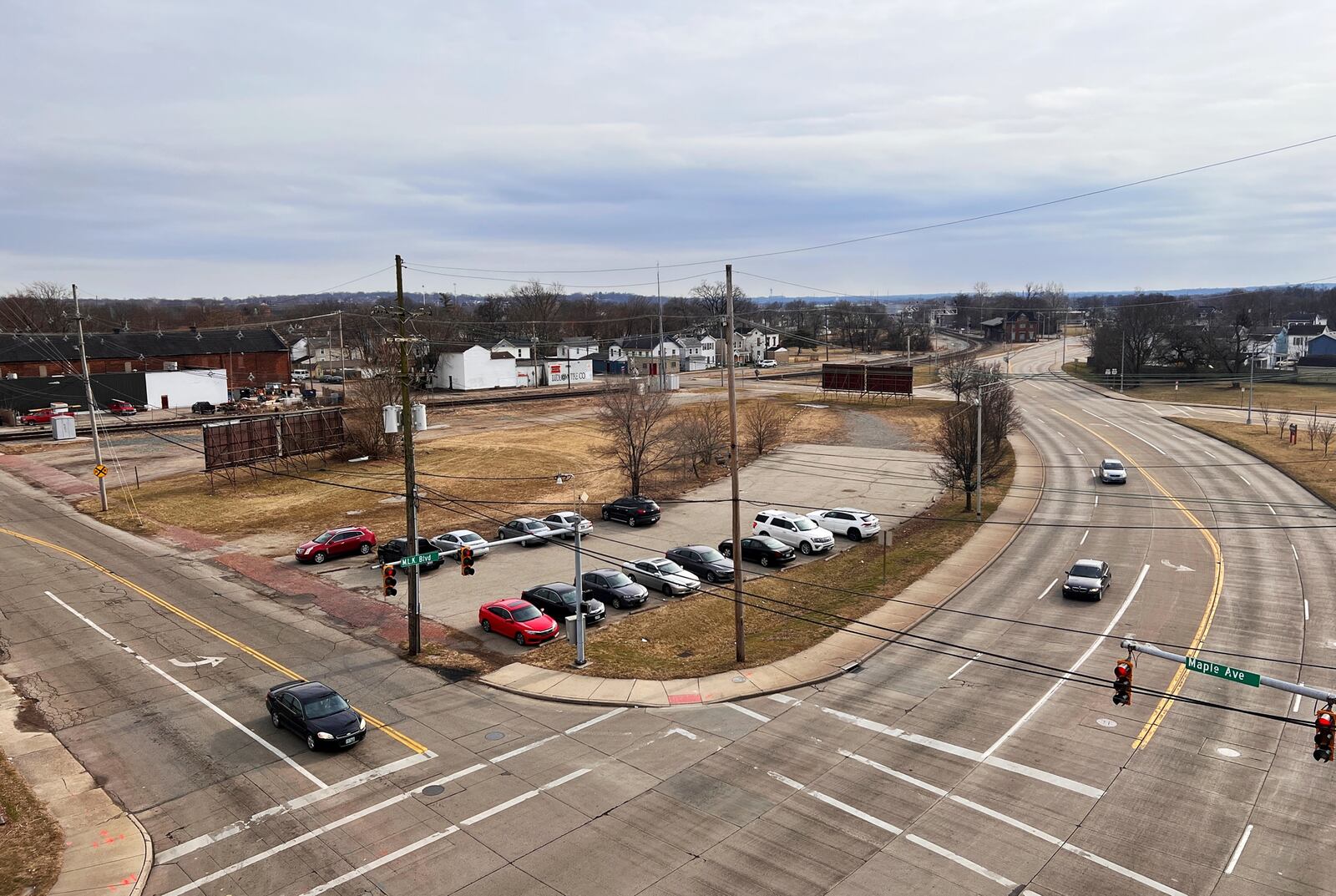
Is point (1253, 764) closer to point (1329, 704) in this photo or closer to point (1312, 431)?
point (1329, 704)

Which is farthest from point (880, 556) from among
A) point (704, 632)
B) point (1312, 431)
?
point (1312, 431)

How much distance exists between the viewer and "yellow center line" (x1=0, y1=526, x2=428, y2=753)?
71.9 feet

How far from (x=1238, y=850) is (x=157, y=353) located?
110 m

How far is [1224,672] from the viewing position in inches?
576

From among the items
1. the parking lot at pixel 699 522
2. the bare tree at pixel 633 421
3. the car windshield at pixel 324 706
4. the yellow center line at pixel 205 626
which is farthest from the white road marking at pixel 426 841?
the bare tree at pixel 633 421

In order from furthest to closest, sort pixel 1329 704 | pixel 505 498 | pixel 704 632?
pixel 505 498
pixel 704 632
pixel 1329 704

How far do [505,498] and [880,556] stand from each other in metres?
23.7

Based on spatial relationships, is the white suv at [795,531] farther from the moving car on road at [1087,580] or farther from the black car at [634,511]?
the moving car on road at [1087,580]

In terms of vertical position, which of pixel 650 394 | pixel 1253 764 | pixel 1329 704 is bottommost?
pixel 1253 764

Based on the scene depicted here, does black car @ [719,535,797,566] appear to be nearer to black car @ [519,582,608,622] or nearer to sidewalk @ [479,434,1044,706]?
sidewalk @ [479,434,1044,706]

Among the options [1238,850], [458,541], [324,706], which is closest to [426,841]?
[324,706]

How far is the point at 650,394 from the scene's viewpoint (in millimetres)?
54125

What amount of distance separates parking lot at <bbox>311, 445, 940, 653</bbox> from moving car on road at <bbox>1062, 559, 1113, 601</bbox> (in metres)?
11.7

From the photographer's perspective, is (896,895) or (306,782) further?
(306,782)
